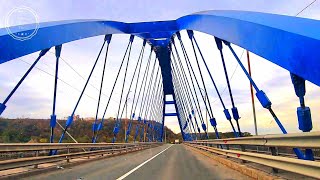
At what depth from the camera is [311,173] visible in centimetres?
511

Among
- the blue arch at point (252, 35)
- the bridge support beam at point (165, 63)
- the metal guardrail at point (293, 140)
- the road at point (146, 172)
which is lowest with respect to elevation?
the road at point (146, 172)

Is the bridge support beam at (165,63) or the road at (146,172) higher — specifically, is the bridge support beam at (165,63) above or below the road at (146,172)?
above

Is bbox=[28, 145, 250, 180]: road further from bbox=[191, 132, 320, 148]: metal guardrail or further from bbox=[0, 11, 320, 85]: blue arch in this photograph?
bbox=[0, 11, 320, 85]: blue arch

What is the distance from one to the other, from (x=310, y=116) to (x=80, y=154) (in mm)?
12181

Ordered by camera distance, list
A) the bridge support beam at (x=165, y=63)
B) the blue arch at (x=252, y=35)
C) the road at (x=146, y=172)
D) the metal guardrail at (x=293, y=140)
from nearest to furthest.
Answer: the metal guardrail at (x=293, y=140), the blue arch at (x=252, y=35), the road at (x=146, y=172), the bridge support beam at (x=165, y=63)

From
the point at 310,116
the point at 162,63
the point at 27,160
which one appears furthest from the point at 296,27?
the point at 162,63

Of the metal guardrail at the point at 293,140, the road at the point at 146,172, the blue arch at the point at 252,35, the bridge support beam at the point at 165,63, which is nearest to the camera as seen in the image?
the metal guardrail at the point at 293,140

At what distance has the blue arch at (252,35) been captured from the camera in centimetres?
691

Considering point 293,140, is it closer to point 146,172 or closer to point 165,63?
point 146,172

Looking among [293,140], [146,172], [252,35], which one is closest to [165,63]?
[146,172]

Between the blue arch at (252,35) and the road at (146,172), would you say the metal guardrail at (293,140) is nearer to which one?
the blue arch at (252,35)

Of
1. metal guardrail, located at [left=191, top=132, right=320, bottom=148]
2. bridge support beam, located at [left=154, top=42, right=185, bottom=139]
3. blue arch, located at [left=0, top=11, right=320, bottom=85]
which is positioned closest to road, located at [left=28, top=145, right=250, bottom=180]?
metal guardrail, located at [left=191, top=132, right=320, bottom=148]

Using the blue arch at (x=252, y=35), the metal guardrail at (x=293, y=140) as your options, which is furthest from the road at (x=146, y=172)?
the blue arch at (x=252, y=35)

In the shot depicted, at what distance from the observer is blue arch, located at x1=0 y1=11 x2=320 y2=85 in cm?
691
